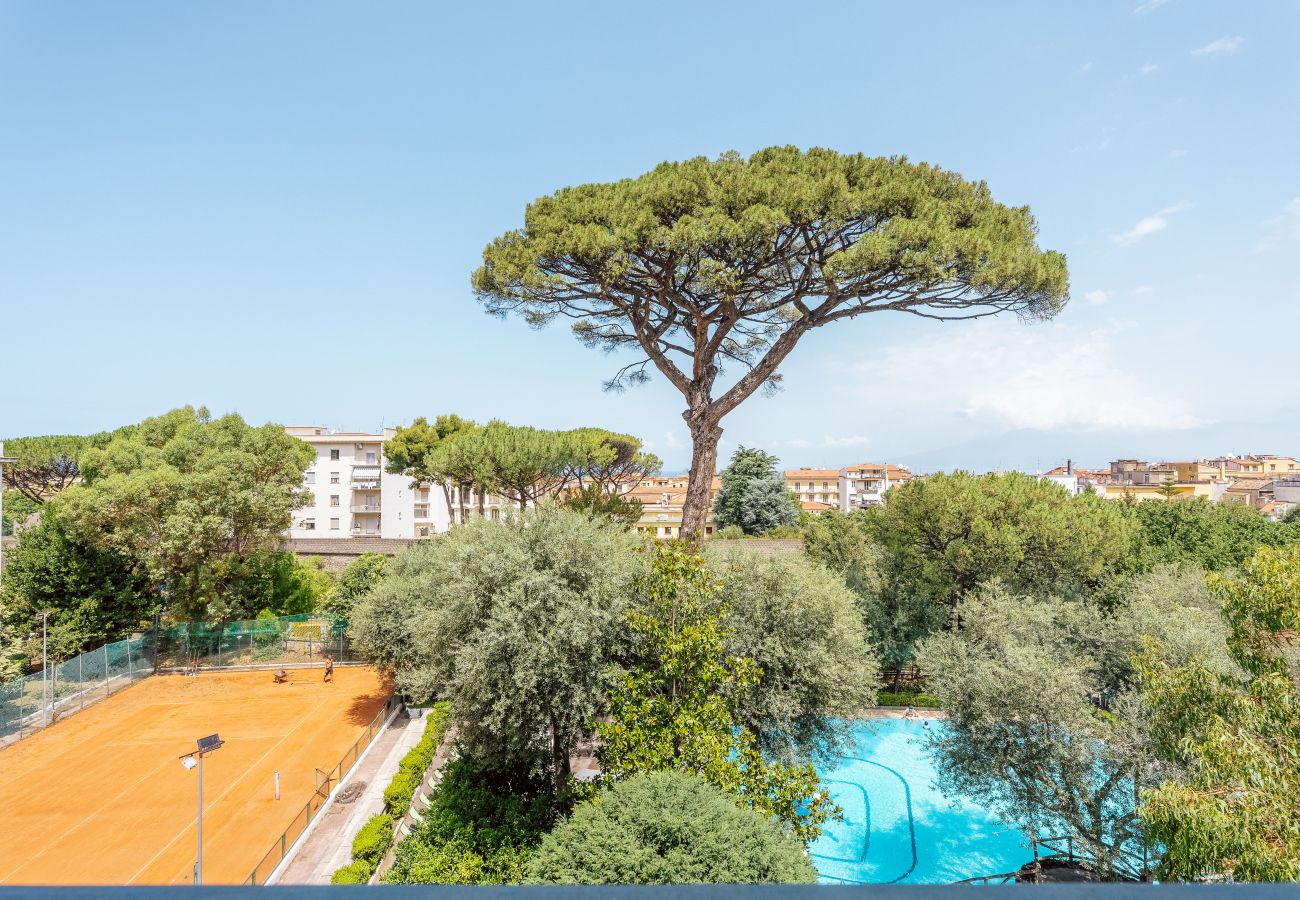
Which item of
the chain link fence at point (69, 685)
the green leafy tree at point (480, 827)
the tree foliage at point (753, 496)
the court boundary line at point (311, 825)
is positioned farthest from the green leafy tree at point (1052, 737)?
the tree foliage at point (753, 496)

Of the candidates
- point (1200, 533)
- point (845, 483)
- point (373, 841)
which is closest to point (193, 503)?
point (373, 841)

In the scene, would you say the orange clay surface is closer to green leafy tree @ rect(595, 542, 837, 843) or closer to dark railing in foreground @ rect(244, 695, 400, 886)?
dark railing in foreground @ rect(244, 695, 400, 886)

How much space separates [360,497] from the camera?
4369 cm

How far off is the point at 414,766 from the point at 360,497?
34.4 metres

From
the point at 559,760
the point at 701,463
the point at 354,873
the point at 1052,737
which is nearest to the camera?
the point at 354,873

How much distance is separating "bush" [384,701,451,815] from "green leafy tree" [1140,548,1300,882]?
1026cm

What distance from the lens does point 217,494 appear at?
67.2 feet

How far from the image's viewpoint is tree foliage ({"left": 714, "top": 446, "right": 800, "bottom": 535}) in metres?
45.9

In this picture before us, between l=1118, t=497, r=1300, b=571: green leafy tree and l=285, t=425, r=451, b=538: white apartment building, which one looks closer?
l=1118, t=497, r=1300, b=571: green leafy tree

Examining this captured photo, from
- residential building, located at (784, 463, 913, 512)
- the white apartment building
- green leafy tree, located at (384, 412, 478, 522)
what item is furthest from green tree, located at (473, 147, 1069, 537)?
residential building, located at (784, 463, 913, 512)

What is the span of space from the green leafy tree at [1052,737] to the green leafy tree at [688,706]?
11.9 ft

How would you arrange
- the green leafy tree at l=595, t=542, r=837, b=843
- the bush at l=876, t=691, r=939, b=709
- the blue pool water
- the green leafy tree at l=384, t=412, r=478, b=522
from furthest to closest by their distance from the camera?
1. the green leafy tree at l=384, t=412, r=478, b=522
2. the bush at l=876, t=691, r=939, b=709
3. the blue pool water
4. the green leafy tree at l=595, t=542, r=837, b=843

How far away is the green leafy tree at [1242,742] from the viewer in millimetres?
5156

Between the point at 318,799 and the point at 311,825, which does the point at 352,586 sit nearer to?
the point at 318,799
